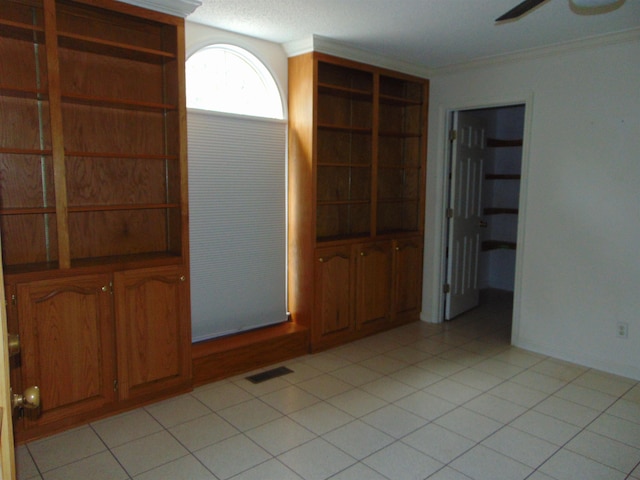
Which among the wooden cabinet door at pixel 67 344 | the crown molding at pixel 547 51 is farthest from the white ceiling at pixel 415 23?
the wooden cabinet door at pixel 67 344

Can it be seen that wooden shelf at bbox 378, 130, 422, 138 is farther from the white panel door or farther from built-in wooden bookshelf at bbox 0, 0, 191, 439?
built-in wooden bookshelf at bbox 0, 0, 191, 439

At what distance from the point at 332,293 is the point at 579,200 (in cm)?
205

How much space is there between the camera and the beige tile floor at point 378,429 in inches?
93.7

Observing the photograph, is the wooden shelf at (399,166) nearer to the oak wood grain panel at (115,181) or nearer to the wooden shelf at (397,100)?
the wooden shelf at (397,100)

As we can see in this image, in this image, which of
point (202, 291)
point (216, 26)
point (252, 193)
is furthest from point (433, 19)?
point (202, 291)

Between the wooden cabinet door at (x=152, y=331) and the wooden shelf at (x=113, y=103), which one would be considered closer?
the wooden shelf at (x=113, y=103)

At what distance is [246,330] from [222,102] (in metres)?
1.76

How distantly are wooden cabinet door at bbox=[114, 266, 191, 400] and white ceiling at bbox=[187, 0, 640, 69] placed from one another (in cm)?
172

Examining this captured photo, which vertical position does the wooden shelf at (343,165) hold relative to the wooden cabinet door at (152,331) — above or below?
above

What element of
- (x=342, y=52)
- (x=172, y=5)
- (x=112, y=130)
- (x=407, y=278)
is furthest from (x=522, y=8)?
(x=407, y=278)

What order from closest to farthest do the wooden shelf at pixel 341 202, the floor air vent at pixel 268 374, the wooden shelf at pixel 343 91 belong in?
the floor air vent at pixel 268 374 < the wooden shelf at pixel 343 91 < the wooden shelf at pixel 341 202

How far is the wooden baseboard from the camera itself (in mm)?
3311

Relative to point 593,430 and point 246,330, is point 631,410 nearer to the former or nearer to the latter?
point 593,430

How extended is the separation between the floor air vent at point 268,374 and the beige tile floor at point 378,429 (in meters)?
0.07
